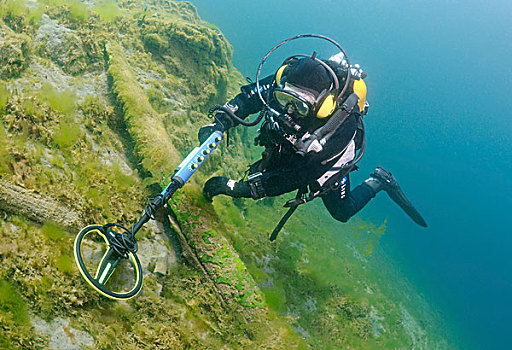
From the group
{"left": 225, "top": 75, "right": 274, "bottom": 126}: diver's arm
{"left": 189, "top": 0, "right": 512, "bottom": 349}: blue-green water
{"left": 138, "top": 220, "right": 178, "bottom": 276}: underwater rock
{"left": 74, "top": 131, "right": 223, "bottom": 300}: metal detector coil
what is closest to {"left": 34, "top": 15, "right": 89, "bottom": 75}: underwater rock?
{"left": 225, "top": 75, "right": 274, "bottom": 126}: diver's arm

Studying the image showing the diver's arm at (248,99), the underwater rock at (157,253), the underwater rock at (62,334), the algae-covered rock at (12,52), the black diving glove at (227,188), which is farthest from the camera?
the diver's arm at (248,99)

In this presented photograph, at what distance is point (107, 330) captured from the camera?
209cm

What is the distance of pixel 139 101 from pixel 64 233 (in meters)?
2.56

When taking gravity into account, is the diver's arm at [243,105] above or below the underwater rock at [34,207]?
above

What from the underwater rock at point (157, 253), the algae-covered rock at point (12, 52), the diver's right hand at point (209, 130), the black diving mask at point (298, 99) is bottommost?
the underwater rock at point (157, 253)

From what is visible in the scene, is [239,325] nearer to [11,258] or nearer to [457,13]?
[11,258]

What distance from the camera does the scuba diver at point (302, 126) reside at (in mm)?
3400

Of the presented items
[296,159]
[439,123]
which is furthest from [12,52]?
[439,123]

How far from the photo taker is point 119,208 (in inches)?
119

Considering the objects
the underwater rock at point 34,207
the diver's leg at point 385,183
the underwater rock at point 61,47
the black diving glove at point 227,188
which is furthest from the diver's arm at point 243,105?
the diver's leg at point 385,183

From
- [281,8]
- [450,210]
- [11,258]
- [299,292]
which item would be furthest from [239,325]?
[281,8]

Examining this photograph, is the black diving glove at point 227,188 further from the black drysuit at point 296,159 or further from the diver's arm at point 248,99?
the diver's arm at point 248,99

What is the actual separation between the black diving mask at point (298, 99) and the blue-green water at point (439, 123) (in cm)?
1990

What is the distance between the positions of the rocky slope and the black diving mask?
1869 mm
